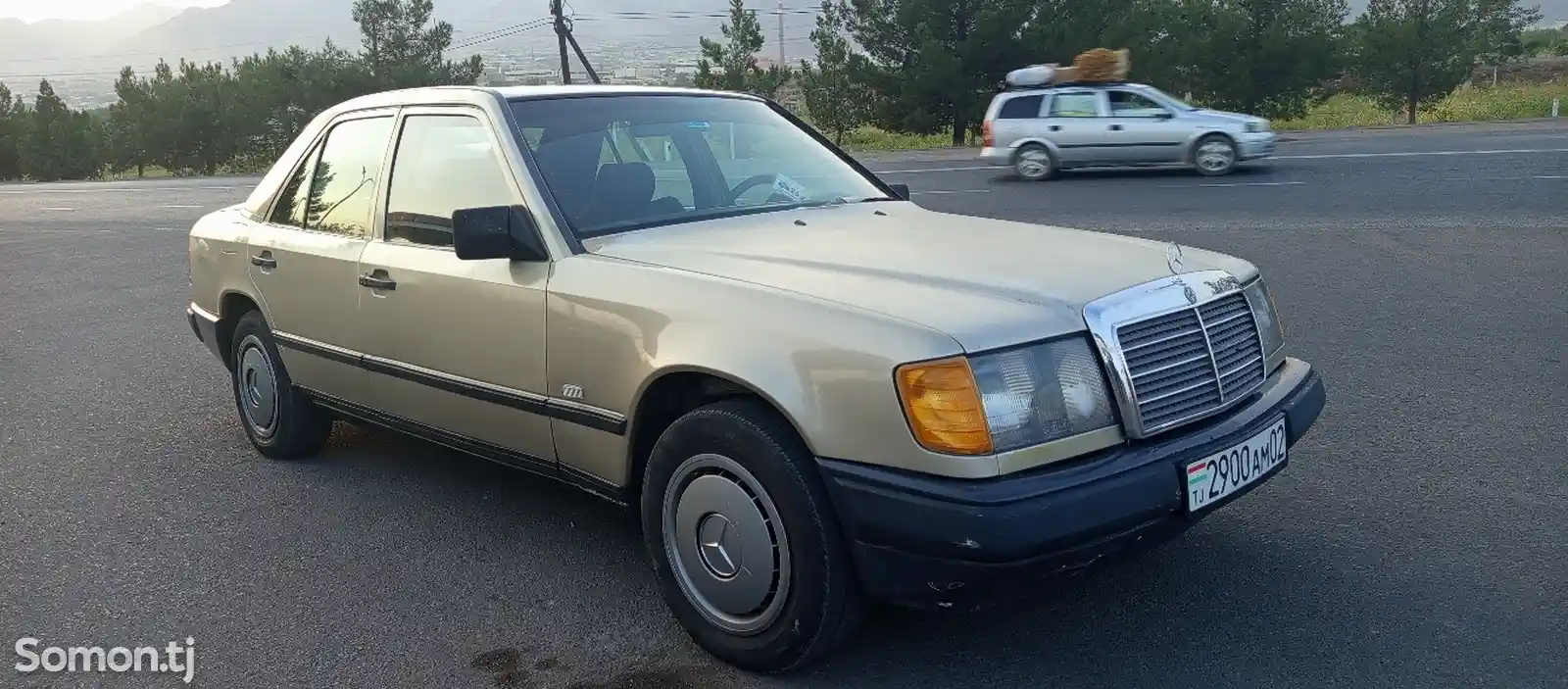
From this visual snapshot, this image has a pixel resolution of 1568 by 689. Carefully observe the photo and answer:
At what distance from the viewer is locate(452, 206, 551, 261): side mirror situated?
3766 mm

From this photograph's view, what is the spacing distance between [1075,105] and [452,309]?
56.6ft

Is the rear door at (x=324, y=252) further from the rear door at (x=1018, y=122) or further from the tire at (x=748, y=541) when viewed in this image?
the rear door at (x=1018, y=122)

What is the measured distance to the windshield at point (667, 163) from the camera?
4.14 m

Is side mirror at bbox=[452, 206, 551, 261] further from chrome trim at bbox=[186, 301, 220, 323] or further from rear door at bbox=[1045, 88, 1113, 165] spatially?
rear door at bbox=[1045, 88, 1113, 165]

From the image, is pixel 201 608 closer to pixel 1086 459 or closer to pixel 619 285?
pixel 619 285

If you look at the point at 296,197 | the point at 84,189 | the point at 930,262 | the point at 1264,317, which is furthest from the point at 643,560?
the point at 84,189

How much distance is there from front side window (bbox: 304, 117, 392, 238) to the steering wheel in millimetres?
1369

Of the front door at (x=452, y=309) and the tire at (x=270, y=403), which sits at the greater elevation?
the front door at (x=452, y=309)

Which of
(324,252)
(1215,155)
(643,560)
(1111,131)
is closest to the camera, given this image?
(643,560)

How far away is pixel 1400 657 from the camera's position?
130 inches

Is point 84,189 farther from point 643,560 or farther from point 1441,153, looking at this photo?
point 643,560

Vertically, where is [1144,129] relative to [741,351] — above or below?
above

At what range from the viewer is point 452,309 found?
4160 millimetres

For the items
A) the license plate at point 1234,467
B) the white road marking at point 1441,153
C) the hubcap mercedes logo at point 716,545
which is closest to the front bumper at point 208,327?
the hubcap mercedes logo at point 716,545
